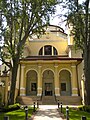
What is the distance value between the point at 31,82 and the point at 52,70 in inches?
211

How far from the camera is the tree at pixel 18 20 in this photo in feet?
68.7

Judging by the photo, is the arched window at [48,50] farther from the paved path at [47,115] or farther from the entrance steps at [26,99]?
the paved path at [47,115]

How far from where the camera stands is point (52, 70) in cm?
3562

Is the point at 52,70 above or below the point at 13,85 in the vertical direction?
above

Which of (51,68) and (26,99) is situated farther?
(51,68)

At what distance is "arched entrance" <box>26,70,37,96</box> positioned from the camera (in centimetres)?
3784

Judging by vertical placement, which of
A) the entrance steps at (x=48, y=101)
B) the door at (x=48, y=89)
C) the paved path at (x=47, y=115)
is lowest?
the paved path at (x=47, y=115)

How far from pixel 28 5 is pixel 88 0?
6336mm

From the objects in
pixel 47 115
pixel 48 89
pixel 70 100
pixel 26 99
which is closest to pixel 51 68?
pixel 48 89

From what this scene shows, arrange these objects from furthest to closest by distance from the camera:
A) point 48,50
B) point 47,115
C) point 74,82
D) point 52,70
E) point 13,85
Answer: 1. point 48,50
2. point 52,70
3. point 74,82
4. point 13,85
5. point 47,115

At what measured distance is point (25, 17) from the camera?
71.0 ft

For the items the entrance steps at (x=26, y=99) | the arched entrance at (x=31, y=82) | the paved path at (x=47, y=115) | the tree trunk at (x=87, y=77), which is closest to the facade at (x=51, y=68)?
the arched entrance at (x=31, y=82)

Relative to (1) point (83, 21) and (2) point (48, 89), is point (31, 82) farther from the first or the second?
(1) point (83, 21)

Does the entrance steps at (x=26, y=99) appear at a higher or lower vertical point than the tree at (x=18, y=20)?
lower
